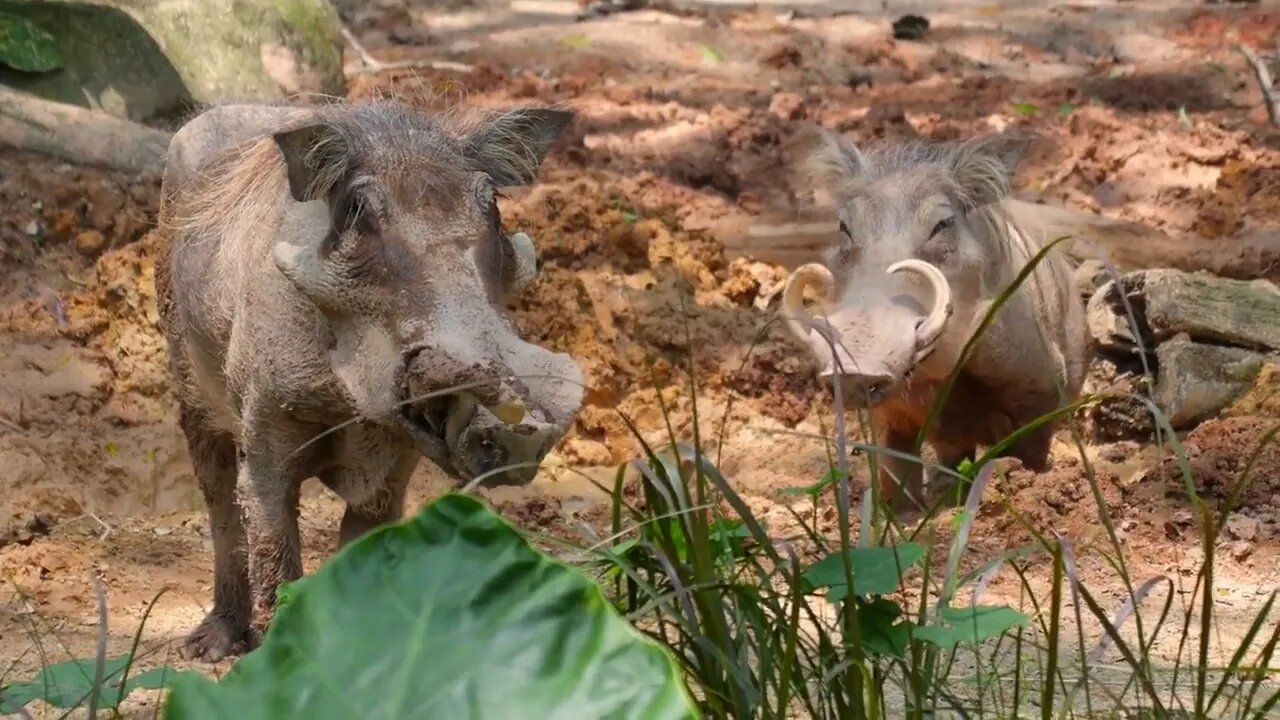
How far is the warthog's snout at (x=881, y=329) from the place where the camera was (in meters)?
4.95

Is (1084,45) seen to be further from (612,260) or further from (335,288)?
(335,288)

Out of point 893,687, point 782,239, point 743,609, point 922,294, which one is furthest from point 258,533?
point 782,239

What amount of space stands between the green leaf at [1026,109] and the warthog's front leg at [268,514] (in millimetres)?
5768

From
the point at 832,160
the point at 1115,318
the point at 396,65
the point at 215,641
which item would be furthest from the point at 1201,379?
the point at 396,65

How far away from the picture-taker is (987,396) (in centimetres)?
595

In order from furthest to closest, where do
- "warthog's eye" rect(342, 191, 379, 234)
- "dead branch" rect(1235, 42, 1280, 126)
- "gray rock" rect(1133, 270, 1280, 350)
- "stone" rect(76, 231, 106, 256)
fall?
"dead branch" rect(1235, 42, 1280, 126) → "stone" rect(76, 231, 106, 256) → "gray rock" rect(1133, 270, 1280, 350) → "warthog's eye" rect(342, 191, 379, 234)

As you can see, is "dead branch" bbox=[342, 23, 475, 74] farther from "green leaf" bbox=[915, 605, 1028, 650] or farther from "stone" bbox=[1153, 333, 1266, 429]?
"green leaf" bbox=[915, 605, 1028, 650]

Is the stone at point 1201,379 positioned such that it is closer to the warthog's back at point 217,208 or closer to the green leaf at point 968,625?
the warthog's back at point 217,208

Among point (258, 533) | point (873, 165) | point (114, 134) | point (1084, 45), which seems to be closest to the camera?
point (258, 533)

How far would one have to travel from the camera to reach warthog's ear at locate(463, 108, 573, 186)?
349cm

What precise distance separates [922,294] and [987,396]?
0.81 meters

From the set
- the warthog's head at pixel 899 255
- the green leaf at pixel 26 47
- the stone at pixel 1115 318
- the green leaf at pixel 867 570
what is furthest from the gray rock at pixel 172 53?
the green leaf at pixel 867 570

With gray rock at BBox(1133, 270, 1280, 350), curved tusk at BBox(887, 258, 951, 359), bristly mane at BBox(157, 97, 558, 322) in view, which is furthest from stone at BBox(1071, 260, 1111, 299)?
bristly mane at BBox(157, 97, 558, 322)

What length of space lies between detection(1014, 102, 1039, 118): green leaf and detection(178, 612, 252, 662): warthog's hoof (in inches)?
220
